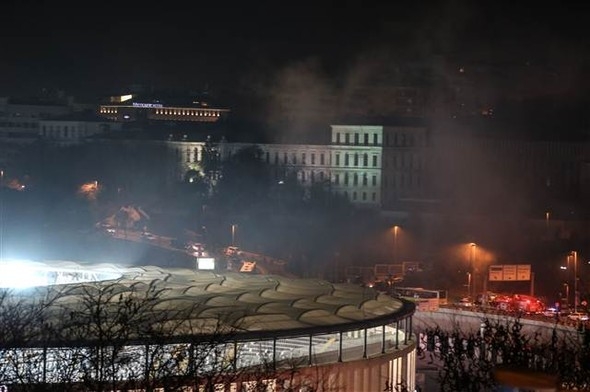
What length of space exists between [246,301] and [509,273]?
2015cm

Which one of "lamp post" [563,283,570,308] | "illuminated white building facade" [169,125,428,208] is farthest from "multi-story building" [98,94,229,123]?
"lamp post" [563,283,570,308]

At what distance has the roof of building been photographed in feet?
73.7

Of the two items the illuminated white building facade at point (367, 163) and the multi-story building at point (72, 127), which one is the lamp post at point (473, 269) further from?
the multi-story building at point (72, 127)

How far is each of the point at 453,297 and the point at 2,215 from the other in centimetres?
2536

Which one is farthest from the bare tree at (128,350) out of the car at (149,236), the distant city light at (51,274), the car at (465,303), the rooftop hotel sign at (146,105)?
the rooftop hotel sign at (146,105)

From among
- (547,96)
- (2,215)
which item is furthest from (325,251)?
(547,96)

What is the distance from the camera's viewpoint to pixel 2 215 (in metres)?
63.1

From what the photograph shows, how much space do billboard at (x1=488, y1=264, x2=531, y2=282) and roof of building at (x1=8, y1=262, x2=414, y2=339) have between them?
15.1 metres

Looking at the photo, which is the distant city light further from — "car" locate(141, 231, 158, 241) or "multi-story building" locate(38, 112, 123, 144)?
"multi-story building" locate(38, 112, 123, 144)

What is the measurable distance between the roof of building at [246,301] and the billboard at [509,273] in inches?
594

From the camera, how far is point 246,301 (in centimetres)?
2538

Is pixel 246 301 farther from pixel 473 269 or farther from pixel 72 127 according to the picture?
pixel 72 127

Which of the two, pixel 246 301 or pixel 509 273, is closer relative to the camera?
pixel 246 301

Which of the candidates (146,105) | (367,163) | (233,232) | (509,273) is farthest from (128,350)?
(146,105)
